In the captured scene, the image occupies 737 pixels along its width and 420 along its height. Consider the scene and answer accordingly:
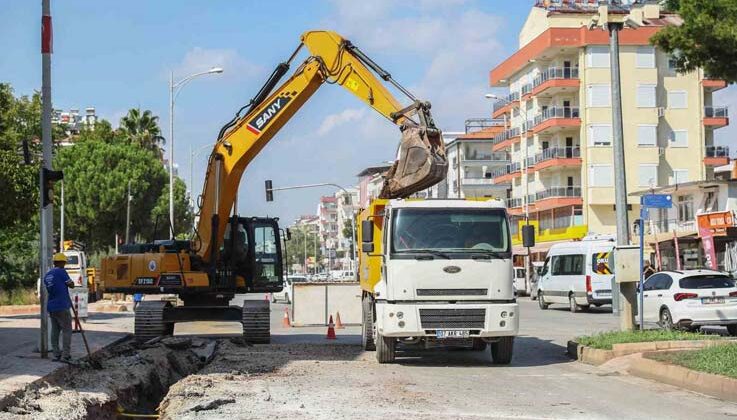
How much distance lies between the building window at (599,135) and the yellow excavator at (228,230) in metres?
51.9

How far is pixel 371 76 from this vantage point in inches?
830

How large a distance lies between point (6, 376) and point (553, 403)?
6997mm

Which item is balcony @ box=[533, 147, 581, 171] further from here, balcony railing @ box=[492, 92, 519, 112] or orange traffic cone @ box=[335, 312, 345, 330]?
orange traffic cone @ box=[335, 312, 345, 330]

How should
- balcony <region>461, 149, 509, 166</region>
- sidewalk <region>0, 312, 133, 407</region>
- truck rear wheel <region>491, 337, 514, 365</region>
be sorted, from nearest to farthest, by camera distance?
sidewalk <region>0, 312, 133, 407</region> < truck rear wheel <region>491, 337, 514, 365</region> < balcony <region>461, 149, 509, 166</region>

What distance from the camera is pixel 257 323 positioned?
71.5ft

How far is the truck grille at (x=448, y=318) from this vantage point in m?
16.6

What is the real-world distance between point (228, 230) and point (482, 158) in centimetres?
7842

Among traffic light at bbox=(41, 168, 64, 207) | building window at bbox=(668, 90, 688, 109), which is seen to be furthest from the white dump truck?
building window at bbox=(668, 90, 688, 109)

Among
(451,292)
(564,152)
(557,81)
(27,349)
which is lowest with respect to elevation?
(27,349)

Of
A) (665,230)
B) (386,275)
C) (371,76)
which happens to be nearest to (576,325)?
(371,76)

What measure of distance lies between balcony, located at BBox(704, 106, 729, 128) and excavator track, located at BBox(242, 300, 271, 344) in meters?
57.6

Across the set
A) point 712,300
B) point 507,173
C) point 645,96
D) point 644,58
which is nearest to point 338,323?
point 712,300

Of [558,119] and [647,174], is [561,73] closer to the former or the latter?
[558,119]

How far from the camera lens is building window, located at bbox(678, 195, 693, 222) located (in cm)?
5822
